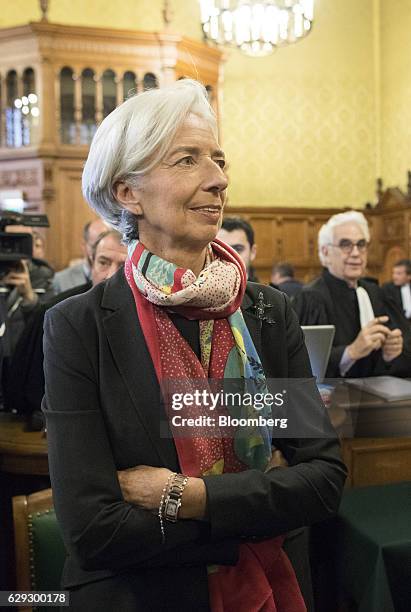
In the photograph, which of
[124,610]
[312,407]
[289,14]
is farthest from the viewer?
[289,14]

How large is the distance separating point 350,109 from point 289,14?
9.57 feet

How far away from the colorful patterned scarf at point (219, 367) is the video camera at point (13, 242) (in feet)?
5.27

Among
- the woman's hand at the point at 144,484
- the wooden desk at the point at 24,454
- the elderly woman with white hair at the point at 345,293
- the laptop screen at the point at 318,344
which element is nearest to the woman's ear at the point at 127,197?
the woman's hand at the point at 144,484

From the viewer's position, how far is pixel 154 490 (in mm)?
1171

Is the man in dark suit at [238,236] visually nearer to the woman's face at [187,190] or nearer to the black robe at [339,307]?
the black robe at [339,307]

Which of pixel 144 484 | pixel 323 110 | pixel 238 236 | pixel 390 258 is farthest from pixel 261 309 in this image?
pixel 323 110

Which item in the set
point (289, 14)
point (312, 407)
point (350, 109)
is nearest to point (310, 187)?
point (350, 109)

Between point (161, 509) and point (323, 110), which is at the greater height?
point (323, 110)

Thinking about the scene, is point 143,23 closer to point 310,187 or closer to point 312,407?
point 310,187

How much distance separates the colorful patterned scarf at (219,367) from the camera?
1230 mm

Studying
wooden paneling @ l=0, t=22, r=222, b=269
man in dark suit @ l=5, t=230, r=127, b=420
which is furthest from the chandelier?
man in dark suit @ l=5, t=230, r=127, b=420

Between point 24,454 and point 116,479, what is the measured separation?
1201 mm

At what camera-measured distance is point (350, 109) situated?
33.4 feet

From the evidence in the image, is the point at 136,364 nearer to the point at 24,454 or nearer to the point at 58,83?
the point at 24,454
